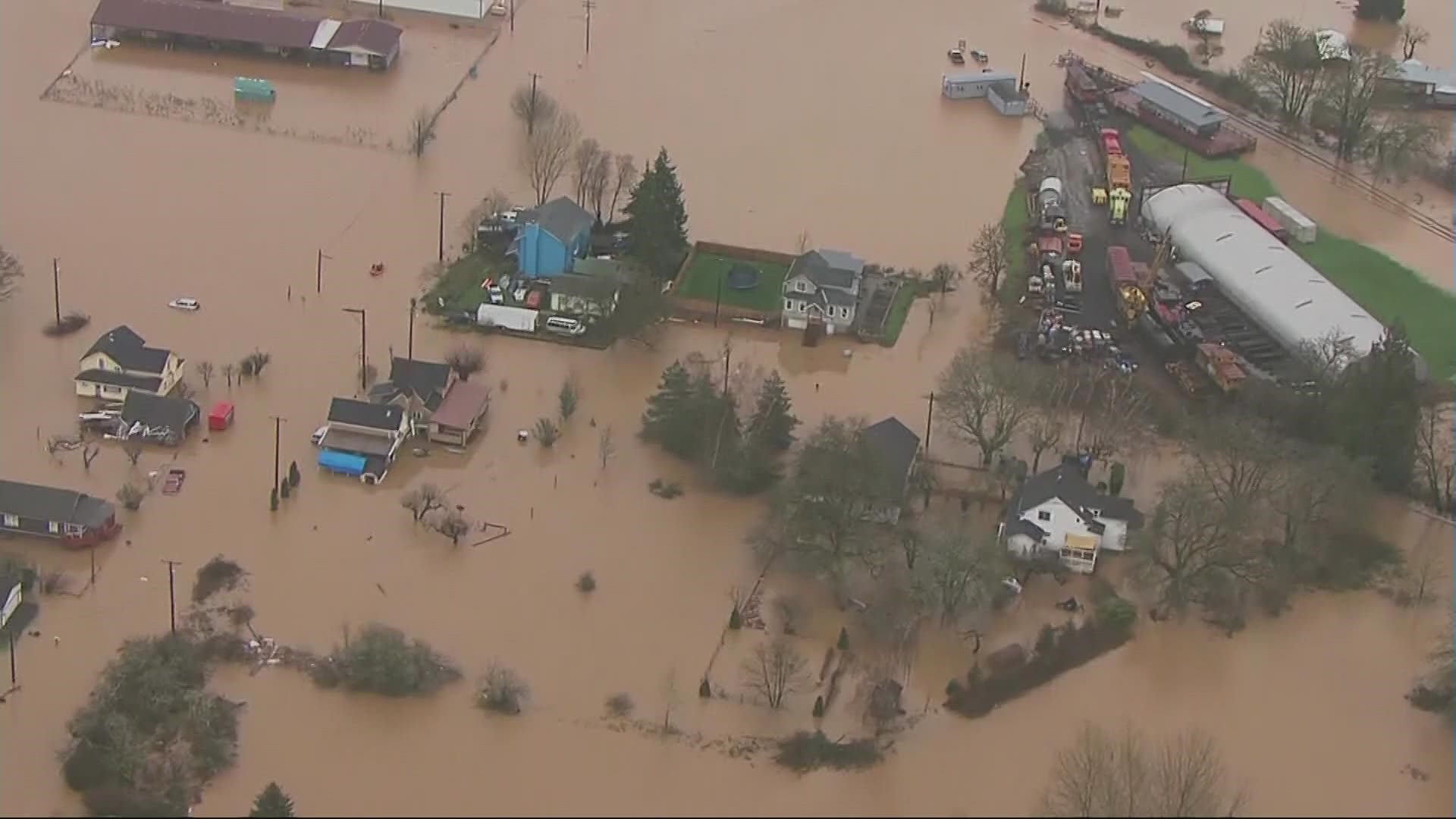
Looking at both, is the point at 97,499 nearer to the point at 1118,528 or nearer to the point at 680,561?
the point at 680,561

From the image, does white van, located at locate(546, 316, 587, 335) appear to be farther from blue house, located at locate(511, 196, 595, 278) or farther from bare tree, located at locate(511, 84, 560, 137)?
bare tree, located at locate(511, 84, 560, 137)

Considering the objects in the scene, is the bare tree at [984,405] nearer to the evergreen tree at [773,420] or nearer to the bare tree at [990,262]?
the evergreen tree at [773,420]

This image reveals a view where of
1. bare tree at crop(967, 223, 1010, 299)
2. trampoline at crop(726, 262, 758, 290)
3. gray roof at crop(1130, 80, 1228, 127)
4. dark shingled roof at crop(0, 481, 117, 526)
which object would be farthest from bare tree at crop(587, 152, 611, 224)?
gray roof at crop(1130, 80, 1228, 127)

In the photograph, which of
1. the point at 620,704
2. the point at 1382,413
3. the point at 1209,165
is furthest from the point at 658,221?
the point at 1209,165

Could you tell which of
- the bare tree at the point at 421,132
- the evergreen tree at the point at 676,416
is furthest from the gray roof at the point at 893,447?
the bare tree at the point at 421,132

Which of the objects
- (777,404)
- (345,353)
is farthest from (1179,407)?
(345,353)

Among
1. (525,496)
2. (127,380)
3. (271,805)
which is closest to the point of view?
(271,805)

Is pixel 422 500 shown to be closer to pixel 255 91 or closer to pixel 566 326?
pixel 566 326
